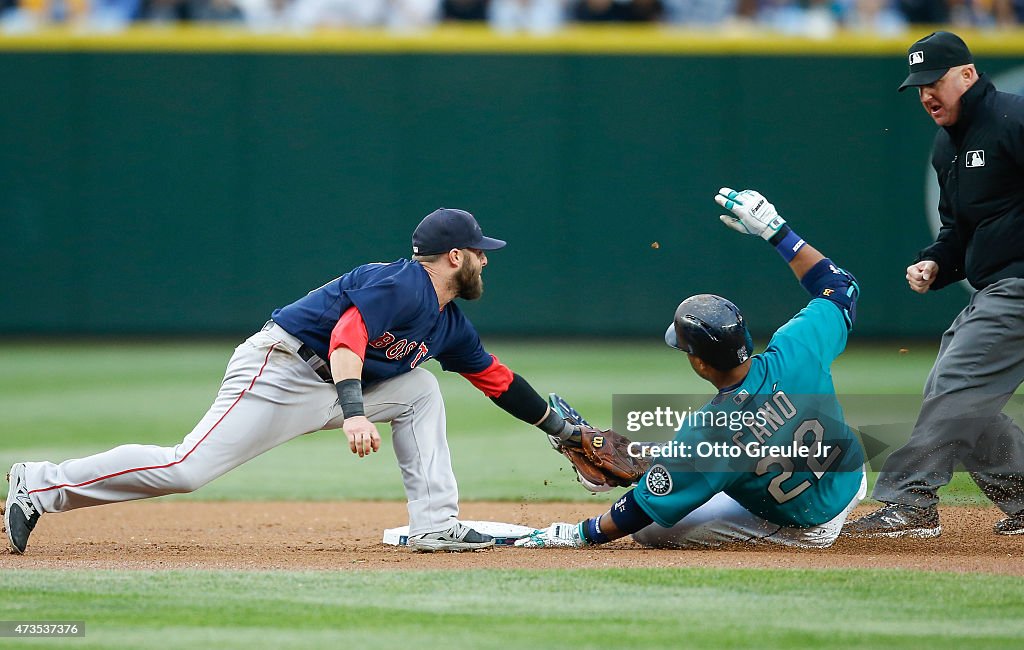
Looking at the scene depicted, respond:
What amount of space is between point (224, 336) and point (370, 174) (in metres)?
2.48

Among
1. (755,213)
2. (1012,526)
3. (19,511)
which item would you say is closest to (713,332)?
(755,213)

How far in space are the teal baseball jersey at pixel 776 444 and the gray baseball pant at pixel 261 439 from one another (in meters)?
1.06

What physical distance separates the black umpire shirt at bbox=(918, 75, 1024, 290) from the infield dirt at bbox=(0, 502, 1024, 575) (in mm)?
1246

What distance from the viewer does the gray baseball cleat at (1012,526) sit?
5.95m

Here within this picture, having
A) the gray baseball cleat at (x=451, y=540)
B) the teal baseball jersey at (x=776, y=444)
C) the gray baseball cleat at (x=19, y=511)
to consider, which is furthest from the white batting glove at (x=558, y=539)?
the gray baseball cleat at (x=19, y=511)

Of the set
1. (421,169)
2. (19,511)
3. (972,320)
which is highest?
(421,169)

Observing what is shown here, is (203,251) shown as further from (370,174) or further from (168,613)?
(168,613)

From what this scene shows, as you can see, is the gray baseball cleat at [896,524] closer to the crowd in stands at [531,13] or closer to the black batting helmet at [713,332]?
the black batting helmet at [713,332]

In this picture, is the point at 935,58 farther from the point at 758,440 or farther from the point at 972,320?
the point at 758,440

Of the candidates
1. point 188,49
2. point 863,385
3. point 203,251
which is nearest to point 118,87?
point 188,49

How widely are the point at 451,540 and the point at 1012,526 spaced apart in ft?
8.42

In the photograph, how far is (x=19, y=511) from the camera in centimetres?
532

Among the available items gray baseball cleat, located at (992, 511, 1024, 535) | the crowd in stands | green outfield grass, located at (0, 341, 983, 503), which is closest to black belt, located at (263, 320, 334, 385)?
green outfield grass, located at (0, 341, 983, 503)

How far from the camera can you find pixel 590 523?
553cm
